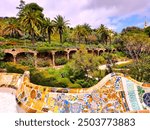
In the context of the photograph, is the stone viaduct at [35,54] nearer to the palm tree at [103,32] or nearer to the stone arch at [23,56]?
the stone arch at [23,56]

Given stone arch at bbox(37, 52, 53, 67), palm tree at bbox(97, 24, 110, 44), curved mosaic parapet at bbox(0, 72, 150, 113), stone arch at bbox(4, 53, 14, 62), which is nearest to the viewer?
curved mosaic parapet at bbox(0, 72, 150, 113)

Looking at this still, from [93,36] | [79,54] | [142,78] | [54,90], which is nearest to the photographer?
A: [54,90]

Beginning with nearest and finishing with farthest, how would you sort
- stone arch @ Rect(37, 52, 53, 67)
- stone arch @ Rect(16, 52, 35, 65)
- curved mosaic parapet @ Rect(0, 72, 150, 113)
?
curved mosaic parapet @ Rect(0, 72, 150, 113)
stone arch @ Rect(16, 52, 35, 65)
stone arch @ Rect(37, 52, 53, 67)

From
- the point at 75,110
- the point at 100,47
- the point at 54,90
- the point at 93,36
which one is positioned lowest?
the point at 75,110

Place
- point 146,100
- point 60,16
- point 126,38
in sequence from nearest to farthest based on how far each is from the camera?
point 146,100
point 60,16
point 126,38

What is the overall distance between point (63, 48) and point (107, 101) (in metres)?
30.9

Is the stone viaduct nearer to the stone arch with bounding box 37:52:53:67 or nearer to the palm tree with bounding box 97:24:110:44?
the stone arch with bounding box 37:52:53:67

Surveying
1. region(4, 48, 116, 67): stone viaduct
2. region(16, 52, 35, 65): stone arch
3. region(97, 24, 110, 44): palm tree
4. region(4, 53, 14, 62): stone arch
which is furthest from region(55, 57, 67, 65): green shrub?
region(97, 24, 110, 44): palm tree

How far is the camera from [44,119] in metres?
8.68

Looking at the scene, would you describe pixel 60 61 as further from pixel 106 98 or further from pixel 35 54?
pixel 106 98

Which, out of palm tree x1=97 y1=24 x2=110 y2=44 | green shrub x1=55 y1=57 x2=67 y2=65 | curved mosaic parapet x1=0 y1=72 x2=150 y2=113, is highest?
palm tree x1=97 y1=24 x2=110 y2=44

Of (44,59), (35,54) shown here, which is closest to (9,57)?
(35,54)

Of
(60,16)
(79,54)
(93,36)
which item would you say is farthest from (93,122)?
(93,36)

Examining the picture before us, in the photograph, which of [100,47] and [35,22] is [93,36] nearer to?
[100,47]
